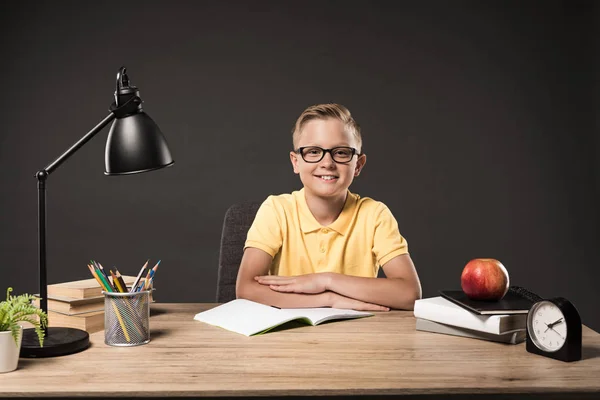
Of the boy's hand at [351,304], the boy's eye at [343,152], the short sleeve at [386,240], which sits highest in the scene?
the boy's eye at [343,152]

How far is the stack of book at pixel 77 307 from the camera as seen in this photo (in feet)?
5.14

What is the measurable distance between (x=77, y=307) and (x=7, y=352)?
1.26 ft

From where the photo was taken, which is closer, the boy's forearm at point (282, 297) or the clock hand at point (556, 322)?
the clock hand at point (556, 322)

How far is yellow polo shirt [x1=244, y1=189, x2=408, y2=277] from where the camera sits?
2.28m

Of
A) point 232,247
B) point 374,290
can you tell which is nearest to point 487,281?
point 374,290

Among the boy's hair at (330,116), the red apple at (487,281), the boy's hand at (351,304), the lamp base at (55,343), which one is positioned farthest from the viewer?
the boy's hair at (330,116)

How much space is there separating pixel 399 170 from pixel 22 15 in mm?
2372

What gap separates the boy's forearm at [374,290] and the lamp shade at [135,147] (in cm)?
70

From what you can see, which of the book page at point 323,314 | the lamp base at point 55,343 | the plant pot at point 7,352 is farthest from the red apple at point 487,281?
the plant pot at point 7,352

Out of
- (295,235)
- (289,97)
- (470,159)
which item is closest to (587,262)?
(470,159)

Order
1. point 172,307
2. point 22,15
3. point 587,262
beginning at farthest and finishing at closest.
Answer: point 587,262, point 22,15, point 172,307

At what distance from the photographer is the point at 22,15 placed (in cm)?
358

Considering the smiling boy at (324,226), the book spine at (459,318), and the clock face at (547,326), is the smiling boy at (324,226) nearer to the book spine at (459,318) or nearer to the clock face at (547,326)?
the book spine at (459,318)

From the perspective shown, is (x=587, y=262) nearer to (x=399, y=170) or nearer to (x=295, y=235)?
(x=399, y=170)
